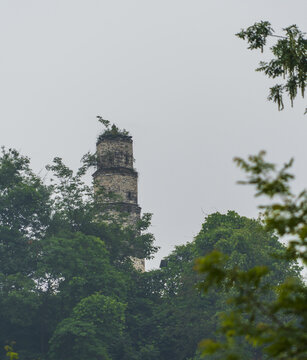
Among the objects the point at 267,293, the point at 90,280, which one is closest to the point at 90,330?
the point at 90,280

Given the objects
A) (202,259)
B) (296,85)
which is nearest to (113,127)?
(296,85)

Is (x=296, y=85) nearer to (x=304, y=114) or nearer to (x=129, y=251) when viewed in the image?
(x=304, y=114)

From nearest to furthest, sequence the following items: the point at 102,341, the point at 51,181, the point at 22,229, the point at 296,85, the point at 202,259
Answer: the point at 202,259, the point at 296,85, the point at 102,341, the point at 22,229, the point at 51,181

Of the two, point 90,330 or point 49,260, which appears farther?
point 49,260

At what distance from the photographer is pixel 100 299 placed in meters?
36.4

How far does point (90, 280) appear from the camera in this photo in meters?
39.4

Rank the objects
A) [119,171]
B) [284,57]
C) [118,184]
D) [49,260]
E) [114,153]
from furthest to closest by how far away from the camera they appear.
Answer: [114,153] → [119,171] → [118,184] → [49,260] → [284,57]

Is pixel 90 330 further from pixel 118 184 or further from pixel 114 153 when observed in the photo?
pixel 114 153

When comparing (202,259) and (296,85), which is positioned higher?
(296,85)

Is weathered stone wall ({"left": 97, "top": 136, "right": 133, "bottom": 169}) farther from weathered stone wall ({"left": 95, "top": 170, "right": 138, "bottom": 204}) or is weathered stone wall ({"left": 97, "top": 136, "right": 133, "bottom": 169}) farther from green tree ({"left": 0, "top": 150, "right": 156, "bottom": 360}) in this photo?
green tree ({"left": 0, "top": 150, "right": 156, "bottom": 360})

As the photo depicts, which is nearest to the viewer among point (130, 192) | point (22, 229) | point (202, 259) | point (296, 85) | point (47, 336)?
point (202, 259)

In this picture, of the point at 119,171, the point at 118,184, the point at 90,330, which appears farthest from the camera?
the point at 119,171

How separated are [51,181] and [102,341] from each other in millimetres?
13288

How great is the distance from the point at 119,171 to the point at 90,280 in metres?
15.3
